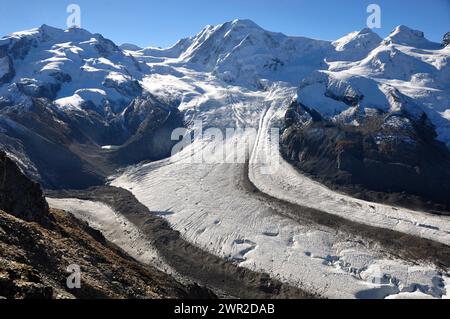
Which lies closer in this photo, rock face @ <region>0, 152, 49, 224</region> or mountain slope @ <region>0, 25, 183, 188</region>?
rock face @ <region>0, 152, 49, 224</region>

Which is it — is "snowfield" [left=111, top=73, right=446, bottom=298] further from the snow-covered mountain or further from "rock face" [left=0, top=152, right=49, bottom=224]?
"rock face" [left=0, top=152, right=49, bottom=224]

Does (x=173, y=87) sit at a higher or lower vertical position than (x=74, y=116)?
higher

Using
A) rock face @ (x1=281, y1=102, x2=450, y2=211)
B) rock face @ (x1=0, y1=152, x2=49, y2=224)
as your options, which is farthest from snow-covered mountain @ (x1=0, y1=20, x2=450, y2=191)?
rock face @ (x1=0, y1=152, x2=49, y2=224)

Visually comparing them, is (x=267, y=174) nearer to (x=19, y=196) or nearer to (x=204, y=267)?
(x=204, y=267)

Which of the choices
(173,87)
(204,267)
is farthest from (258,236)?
(173,87)

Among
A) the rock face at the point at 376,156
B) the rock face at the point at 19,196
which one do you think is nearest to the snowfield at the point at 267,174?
the rock face at the point at 376,156
